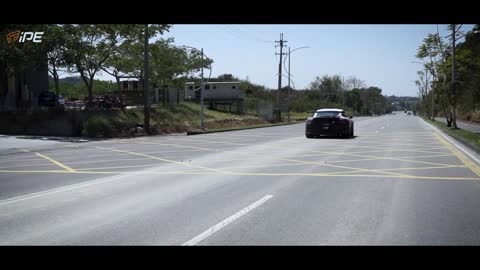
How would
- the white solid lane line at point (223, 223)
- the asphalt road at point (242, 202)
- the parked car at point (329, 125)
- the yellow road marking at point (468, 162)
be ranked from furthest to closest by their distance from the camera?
1. the parked car at point (329, 125)
2. the yellow road marking at point (468, 162)
3. the asphalt road at point (242, 202)
4. the white solid lane line at point (223, 223)

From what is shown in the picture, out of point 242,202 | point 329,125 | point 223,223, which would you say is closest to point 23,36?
point 329,125

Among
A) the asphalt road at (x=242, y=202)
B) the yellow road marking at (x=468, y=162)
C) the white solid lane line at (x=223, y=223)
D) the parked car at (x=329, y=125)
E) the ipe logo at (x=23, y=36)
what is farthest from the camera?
the ipe logo at (x=23, y=36)

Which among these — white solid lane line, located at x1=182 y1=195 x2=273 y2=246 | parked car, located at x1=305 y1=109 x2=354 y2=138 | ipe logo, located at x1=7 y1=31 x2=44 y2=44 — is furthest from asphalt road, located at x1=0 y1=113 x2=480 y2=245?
ipe logo, located at x1=7 y1=31 x2=44 y2=44

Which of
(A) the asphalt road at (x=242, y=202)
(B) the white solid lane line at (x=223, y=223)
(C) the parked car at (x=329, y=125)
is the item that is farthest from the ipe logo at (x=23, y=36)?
(B) the white solid lane line at (x=223, y=223)

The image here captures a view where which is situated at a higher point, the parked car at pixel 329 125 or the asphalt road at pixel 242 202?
the parked car at pixel 329 125

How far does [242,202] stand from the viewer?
882cm

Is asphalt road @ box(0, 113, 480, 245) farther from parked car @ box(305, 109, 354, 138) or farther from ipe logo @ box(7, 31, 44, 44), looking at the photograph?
ipe logo @ box(7, 31, 44, 44)

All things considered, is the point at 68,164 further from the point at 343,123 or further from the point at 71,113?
the point at 71,113

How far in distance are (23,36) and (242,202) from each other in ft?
86.1

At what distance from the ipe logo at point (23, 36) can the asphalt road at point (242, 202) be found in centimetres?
1612

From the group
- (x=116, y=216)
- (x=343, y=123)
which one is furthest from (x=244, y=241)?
(x=343, y=123)

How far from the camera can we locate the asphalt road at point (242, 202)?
6.60m

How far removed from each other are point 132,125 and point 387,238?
95.7ft

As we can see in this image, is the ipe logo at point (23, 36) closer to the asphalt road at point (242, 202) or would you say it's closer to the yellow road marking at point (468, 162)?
the asphalt road at point (242, 202)
